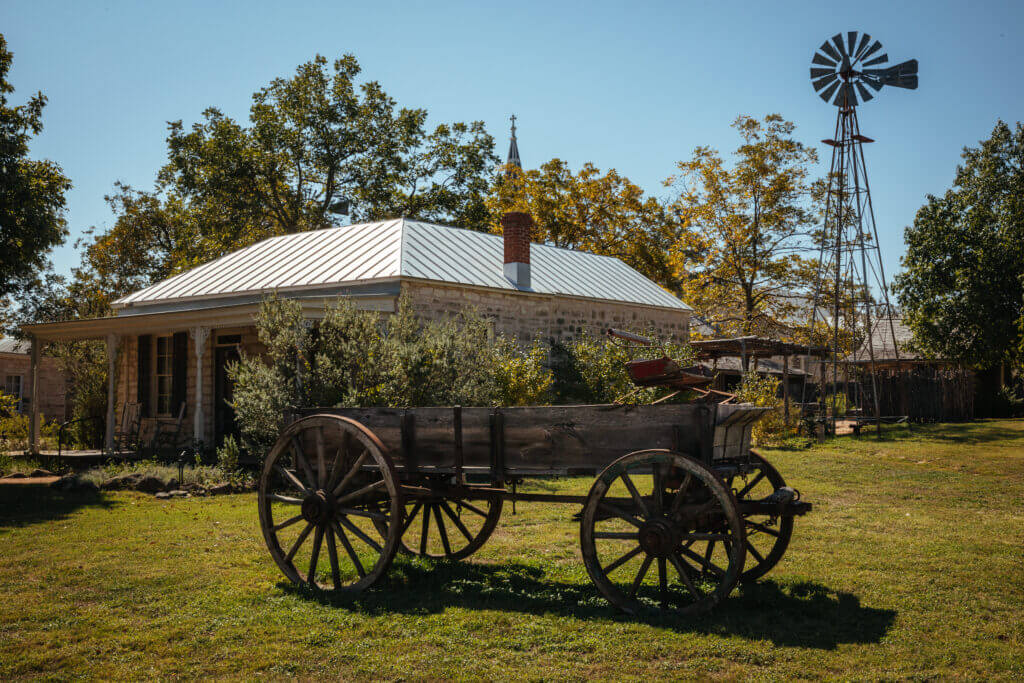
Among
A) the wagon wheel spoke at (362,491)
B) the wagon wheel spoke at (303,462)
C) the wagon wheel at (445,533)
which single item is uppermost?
the wagon wheel spoke at (303,462)

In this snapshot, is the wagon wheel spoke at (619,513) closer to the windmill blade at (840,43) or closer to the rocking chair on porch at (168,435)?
the rocking chair on porch at (168,435)

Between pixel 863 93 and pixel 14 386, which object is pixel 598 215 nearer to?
pixel 863 93

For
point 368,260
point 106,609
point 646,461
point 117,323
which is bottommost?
point 106,609

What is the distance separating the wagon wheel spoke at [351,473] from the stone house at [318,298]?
280 inches

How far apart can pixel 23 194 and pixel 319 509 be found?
40.3ft

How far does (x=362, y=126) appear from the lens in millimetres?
31594

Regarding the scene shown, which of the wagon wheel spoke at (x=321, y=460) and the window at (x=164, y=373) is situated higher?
the window at (x=164, y=373)

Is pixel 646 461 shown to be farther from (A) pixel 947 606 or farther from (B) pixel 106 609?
(B) pixel 106 609

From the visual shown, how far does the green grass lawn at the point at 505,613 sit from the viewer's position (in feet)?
13.7

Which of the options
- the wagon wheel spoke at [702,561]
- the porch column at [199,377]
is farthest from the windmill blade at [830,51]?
the wagon wheel spoke at [702,561]

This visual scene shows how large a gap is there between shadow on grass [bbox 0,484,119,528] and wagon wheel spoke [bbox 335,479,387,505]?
539 centimetres

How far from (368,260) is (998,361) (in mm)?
20886

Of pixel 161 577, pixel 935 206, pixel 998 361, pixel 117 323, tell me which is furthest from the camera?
pixel 935 206

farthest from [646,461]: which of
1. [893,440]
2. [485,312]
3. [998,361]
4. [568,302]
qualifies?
[998,361]
